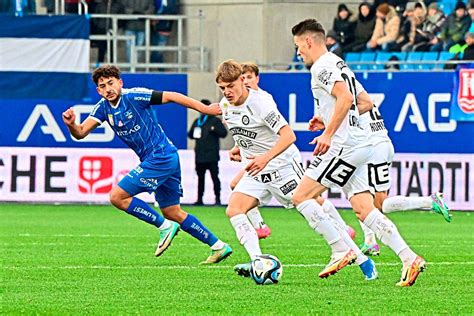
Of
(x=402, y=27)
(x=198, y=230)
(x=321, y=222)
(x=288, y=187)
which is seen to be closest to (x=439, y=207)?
(x=321, y=222)

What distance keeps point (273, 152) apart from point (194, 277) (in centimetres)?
139

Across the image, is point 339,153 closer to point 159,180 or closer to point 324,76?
point 324,76

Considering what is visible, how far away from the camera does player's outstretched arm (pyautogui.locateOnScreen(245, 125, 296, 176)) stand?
446 inches

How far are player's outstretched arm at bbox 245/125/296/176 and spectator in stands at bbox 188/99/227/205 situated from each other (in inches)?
545

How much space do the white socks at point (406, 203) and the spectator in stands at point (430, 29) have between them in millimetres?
14815

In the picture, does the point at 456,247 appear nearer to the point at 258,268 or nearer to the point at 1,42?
the point at 258,268

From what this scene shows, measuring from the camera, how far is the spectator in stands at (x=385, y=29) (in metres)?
27.2

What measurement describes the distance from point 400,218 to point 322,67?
40.9ft

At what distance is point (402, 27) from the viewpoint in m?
27.5

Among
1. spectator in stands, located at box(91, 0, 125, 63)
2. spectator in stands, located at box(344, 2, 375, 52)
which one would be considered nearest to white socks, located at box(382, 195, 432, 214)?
spectator in stands, located at box(344, 2, 375, 52)

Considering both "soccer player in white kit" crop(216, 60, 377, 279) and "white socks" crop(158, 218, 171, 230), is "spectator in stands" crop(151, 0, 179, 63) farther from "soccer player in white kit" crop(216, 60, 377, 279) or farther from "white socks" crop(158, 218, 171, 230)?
"soccer player in white kit" crop(216, 60, 377, 279)

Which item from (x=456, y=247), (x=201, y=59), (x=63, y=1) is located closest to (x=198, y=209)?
(x=201, y=59)

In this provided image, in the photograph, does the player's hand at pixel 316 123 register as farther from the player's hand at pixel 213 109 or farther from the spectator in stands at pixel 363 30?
the spectator in stands at pixel 363 30

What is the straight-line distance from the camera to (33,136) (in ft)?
88.2
